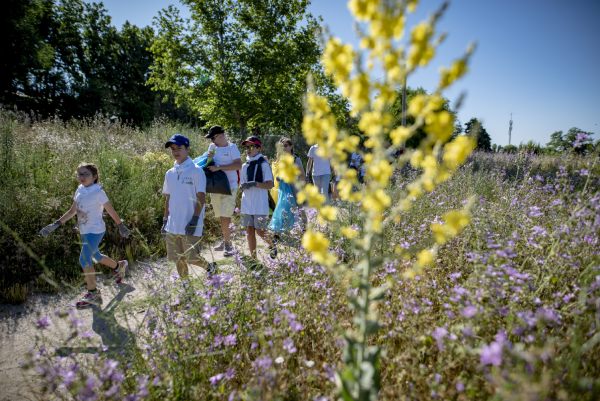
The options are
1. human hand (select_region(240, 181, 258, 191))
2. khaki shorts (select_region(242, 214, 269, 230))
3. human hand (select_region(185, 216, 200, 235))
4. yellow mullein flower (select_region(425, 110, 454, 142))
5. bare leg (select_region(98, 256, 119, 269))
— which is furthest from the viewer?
khaki shorts (select_region(242, 214, 269, 230))

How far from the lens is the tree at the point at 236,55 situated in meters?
13.9

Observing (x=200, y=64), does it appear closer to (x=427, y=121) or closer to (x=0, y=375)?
(x=0, y=375)

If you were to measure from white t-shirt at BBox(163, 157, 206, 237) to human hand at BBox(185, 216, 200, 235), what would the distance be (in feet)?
0.16

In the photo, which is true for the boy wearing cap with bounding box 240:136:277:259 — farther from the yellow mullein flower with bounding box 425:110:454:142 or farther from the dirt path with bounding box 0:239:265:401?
the yellow mullein flower with bounding box 425:110:454:142

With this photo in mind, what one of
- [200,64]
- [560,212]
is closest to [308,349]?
[560,212]

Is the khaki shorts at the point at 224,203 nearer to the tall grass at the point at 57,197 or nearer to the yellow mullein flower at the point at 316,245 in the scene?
the tall grass at the point at 57,197

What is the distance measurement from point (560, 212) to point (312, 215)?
117 inches

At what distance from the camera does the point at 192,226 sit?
374 cm

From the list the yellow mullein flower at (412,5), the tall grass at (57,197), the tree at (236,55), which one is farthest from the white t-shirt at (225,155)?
the tree at (236,55)

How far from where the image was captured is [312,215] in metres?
4.58

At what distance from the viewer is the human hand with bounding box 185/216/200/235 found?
3715 mm

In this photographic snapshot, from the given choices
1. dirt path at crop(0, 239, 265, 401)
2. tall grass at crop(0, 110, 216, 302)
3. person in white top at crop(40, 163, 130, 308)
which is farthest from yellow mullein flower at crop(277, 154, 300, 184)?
person in white top at crop(40, 163, 130, 308)

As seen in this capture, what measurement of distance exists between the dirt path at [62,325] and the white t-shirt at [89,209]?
0.79 meters

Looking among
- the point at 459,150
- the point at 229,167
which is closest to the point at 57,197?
the point at 229,167
